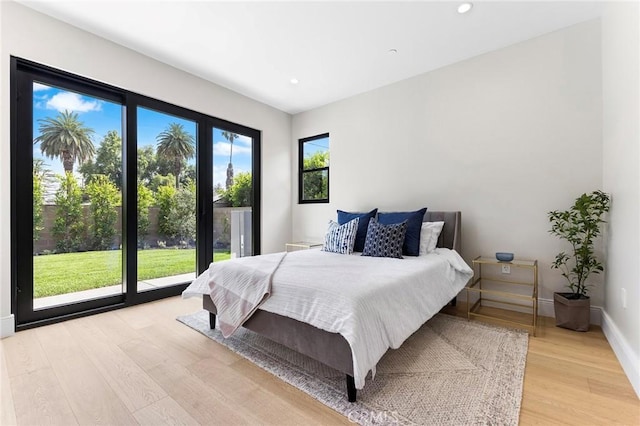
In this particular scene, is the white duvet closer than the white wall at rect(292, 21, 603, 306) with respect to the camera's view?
Yes

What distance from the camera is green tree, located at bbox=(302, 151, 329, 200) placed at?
14.8 feet

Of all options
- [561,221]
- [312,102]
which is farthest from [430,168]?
[312,102]

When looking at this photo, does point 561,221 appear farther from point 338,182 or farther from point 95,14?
point 95,14

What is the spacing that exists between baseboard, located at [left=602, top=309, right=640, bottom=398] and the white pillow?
1.34 m

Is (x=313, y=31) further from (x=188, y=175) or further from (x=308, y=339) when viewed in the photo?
(x=308, y=339)

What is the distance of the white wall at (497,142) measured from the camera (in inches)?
100

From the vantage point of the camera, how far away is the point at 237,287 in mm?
2068

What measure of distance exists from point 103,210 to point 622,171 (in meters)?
4.32

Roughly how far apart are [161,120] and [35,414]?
9.39 feet

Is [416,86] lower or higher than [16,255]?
higher

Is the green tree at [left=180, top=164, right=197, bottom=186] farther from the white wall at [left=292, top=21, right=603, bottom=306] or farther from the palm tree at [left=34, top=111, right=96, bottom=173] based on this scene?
the white wall at [left=292, top=21, right=603, bottom=306]

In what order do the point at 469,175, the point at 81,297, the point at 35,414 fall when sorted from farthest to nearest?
the point at 469,175, the point at 81,297, the point at 35,414

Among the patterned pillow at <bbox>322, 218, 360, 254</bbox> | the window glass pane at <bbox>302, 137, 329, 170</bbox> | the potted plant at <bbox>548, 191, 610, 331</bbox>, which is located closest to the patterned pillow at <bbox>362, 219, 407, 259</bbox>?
the patterned pillow at <bbox>322, 218, 360, 254</bbox>

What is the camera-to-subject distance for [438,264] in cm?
241
